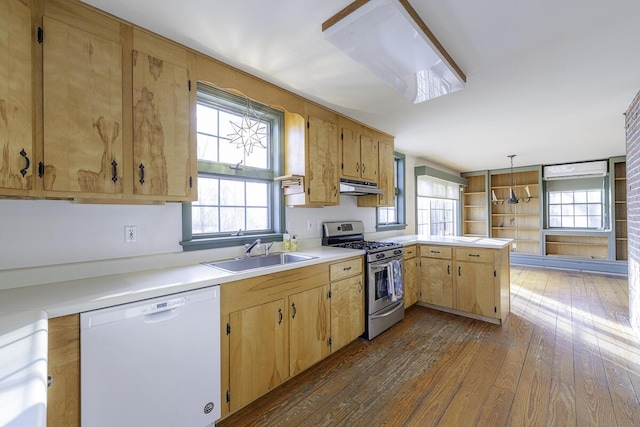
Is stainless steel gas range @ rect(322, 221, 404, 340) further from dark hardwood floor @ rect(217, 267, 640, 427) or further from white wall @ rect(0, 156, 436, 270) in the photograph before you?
white wall @ rect(0, 156, 436, 270)

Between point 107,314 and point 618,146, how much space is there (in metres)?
7.24

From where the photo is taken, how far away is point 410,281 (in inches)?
143

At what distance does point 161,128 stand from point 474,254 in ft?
11.2

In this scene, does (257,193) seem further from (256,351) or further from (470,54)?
(470,54)

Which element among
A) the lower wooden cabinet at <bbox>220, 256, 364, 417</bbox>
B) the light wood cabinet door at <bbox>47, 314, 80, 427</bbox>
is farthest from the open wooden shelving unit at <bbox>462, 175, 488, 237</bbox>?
the light wood cabinet door at <bbox>47, 314, 80, 427</bbox>

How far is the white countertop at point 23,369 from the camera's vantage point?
54 cm

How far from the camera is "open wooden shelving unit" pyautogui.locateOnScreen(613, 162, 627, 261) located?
219 inches

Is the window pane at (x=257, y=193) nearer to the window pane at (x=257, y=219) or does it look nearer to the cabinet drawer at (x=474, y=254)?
the window pane at (x=257, y=219)

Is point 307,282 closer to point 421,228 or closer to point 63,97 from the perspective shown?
point 63,97

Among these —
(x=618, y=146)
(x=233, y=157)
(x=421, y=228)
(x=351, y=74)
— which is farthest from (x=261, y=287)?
(x=618, y=146)

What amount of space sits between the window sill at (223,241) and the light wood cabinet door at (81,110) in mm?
663

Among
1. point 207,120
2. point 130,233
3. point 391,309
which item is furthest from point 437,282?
point 130,233

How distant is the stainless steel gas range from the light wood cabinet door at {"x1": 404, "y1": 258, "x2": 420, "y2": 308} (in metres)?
0.29

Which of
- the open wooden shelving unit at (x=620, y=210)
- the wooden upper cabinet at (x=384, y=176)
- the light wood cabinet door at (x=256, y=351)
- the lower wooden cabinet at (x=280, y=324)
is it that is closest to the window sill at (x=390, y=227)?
the wooden upper cabinet at (x=384, y=176)
